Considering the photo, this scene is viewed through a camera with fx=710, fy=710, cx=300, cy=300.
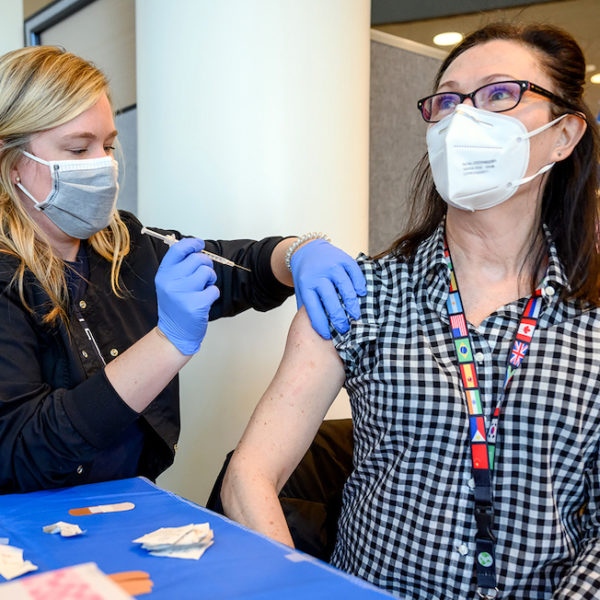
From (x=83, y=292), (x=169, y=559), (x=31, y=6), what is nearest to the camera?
Answer: (x=169, y=559)

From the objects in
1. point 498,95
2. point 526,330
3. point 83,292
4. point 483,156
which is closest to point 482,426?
point 526,330

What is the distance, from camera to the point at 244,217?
6.57 feet

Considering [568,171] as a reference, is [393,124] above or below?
above

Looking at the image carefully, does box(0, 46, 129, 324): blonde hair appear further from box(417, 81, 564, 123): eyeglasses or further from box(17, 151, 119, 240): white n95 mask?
box(417, 81, 564, 123): eyeglasses

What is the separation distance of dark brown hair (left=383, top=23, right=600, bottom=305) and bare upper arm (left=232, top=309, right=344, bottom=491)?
28 centimetres

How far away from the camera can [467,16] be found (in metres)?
3.11

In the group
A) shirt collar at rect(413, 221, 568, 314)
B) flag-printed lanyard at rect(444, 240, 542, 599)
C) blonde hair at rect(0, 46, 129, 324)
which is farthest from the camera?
blonde hair at rect(0, 46, 129, 324)

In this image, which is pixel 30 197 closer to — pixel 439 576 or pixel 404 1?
pixel 439 576

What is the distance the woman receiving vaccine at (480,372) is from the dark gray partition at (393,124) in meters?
1.47

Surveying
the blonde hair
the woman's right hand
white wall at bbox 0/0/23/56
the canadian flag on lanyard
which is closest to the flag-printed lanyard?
the canadian flag on lanyard

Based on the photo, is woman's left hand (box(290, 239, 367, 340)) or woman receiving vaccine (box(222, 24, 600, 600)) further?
woman's left hand (box(290, 239, 367, 340))

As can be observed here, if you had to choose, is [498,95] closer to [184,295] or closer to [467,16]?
[184,295]

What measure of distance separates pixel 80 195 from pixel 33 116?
17 cm

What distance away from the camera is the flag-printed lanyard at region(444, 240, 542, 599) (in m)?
1.06
